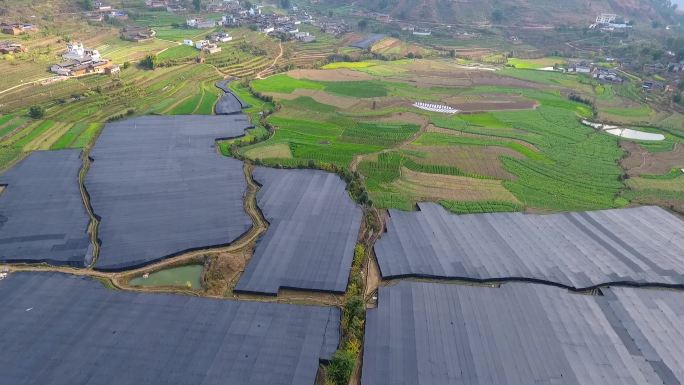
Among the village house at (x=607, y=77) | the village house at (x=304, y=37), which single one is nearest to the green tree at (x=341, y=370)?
the village house at (x=607, y=77)

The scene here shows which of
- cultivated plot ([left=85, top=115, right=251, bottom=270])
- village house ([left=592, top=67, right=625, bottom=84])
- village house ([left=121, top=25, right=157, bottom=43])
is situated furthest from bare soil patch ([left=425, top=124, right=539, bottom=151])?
village house ([left=121, top=25, right=157, bottom=43])

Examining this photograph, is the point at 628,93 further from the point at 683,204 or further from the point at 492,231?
the point at 492,231

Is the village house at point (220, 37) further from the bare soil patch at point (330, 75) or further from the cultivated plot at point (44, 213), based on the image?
the cultivated plot at point (44, 213)

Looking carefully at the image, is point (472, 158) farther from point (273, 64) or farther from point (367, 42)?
point (367, 42)

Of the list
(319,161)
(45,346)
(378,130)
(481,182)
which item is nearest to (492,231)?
(481,182)

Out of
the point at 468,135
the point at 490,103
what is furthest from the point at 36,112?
the point at 490,103

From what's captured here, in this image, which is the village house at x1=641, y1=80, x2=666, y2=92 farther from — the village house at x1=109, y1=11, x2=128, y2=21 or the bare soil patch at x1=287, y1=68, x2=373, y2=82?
the village house at x1=109, y1=11, x2=128, y2=21
